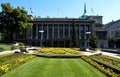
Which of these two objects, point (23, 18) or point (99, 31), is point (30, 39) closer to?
point (23, 18)

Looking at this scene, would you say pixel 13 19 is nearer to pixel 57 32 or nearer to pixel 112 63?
pixel 57 32

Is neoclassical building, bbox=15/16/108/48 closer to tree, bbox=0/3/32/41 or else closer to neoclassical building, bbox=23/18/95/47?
neoclassical building, bbox=23/18/95/47

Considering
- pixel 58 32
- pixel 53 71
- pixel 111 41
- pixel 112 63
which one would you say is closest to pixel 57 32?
pixel 58 32

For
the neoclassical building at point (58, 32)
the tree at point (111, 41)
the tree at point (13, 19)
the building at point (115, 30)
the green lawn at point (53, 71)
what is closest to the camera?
the green lawn at point (53, 71)

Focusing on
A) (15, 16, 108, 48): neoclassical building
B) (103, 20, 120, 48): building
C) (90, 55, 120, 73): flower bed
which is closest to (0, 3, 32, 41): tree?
(15, 16, 108, 48): neoclassical building

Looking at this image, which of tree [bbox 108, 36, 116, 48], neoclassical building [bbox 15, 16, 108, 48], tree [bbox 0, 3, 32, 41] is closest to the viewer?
tree [bbox 0, 3, 32, 41]

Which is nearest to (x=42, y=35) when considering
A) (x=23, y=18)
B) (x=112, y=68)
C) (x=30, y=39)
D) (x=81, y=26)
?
(x=30, y=39)

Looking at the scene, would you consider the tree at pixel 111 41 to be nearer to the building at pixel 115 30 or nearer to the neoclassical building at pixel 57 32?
the building at pixel 115 30

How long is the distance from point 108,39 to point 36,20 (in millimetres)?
30865

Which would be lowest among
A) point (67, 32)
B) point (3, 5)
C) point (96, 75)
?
point (96, 75)

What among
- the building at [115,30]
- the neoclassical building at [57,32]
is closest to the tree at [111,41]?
the building at [115,30]

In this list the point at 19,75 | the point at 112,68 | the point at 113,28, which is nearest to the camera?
the point at 19,75

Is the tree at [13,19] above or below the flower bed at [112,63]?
above

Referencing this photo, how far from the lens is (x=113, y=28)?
99.1 meters
